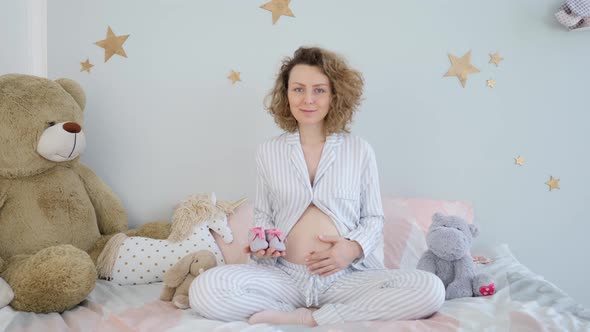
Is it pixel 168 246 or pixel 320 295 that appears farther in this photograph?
pixel 168 246

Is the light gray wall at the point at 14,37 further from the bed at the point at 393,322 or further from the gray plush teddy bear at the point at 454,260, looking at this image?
the gray plush teddy bear at the point at 454,260

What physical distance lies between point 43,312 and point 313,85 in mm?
968

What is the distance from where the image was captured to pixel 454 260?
1624mm

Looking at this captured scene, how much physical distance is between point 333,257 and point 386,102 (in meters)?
0.83

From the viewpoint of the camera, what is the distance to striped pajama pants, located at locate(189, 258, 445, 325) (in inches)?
53.1

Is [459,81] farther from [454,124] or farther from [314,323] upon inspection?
[314,323]

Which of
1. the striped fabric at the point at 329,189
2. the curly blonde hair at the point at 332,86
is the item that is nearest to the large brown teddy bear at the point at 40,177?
the striped fabric at the point at 329,189

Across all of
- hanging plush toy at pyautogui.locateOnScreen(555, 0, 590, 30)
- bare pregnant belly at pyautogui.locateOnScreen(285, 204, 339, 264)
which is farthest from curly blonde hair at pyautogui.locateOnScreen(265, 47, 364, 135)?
hanging plush toy at pyautogui.locateOnScreen(555, 0, 590, 30)

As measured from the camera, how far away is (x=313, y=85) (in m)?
1.60

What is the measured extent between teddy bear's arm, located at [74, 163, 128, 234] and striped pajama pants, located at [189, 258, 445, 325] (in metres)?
0.67

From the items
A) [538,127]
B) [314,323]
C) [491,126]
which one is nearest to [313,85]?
[314,323]

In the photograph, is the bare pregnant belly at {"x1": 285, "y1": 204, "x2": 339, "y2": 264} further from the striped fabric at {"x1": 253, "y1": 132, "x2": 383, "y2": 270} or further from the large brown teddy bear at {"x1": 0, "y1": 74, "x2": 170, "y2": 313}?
the large brown teddy bear at {"x1": 0, "y1": 74, "x2": 170, "y2": 313}

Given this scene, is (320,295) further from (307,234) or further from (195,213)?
(195,213)

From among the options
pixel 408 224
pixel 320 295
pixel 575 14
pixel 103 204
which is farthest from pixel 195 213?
pixel 575 14
